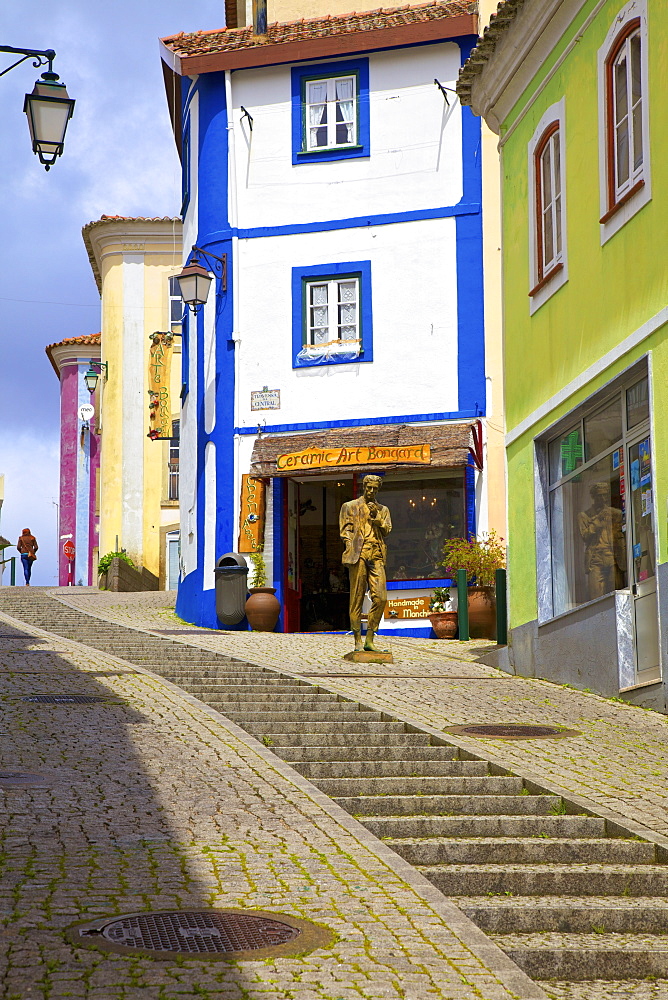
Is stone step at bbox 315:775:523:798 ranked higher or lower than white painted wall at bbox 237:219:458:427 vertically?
lower

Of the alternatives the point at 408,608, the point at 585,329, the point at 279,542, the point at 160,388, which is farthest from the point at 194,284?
the point at 160,388

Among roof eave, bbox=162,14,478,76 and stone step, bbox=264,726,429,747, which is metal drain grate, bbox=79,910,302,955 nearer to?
stone step, bbox=264,726,429,747

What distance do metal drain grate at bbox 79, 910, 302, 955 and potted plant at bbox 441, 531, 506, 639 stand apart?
1471 cm

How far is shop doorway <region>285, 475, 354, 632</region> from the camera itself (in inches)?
915

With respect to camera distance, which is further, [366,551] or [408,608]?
[408,608]

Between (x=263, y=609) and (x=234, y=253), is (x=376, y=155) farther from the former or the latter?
(x=263, y=609)

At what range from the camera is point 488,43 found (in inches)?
639

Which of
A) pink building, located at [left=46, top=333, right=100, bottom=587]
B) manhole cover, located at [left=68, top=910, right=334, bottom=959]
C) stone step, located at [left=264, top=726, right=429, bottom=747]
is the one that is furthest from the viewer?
pink building, located at [left=46, top=333, right=100, bottom=587]

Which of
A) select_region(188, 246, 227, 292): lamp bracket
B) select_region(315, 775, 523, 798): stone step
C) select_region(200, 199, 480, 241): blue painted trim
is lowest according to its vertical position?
select_region(315, 775, 523, 798): stone step

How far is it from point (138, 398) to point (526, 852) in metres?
32.1

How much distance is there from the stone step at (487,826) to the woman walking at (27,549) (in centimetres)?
3289

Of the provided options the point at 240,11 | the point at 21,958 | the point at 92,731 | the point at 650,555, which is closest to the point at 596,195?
the point at 650,555

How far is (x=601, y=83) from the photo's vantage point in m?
13.7

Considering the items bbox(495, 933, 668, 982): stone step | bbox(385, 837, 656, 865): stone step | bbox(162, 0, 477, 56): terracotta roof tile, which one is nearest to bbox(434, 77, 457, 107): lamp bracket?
bbox(162, 0, 477, 56): terracotta roof tile
